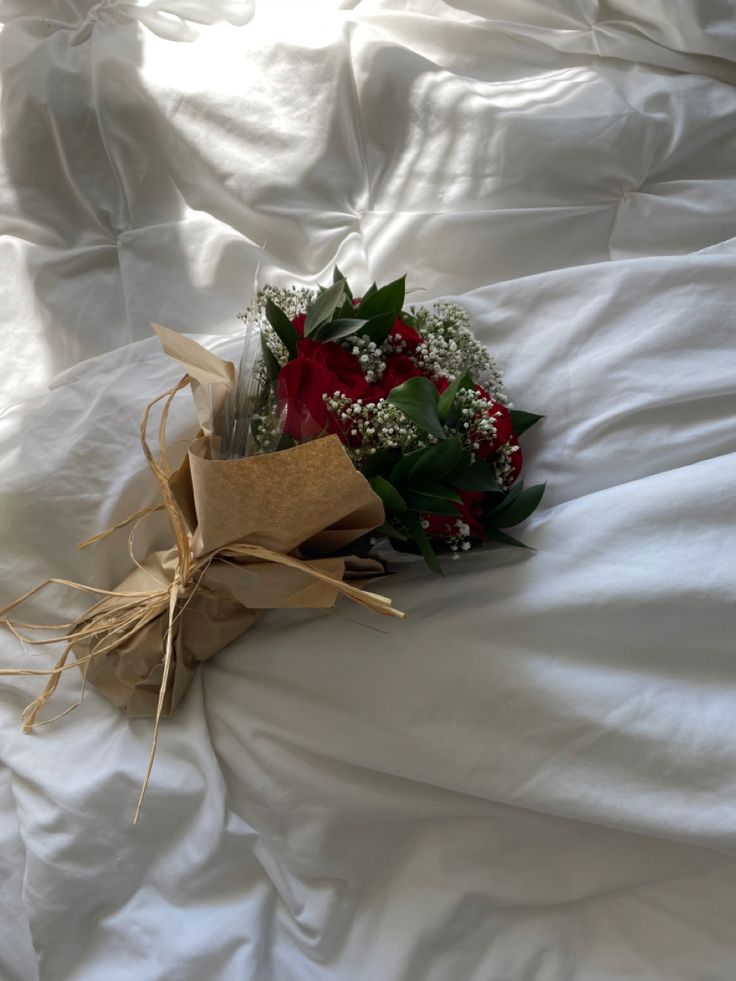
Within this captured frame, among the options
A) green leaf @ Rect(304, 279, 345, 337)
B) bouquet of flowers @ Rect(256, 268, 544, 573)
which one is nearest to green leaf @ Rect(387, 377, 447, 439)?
bouquet of flowers @ Rect(256, 268, 544, 573)

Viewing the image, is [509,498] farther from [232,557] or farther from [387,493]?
[232,557]

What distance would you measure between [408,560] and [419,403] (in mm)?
189

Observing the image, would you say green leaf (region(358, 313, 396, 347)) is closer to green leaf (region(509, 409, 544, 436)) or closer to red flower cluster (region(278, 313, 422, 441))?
red flower cluster (region(278, 313, 422, 441))

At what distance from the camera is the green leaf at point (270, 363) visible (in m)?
0.72

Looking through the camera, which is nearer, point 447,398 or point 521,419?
point 447,398

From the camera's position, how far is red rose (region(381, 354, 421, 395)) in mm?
685

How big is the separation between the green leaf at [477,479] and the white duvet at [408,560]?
0.11 m

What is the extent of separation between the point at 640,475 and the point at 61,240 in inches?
27.6

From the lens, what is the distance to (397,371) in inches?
27.6

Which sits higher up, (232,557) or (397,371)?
(397,371)

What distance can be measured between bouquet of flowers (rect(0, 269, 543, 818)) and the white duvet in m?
0.05

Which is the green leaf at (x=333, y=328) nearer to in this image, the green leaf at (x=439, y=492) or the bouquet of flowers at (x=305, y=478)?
the bouquet of flowers at (x=305, y=478)

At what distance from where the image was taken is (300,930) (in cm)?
76

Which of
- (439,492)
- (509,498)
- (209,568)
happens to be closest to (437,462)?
(439,492)
